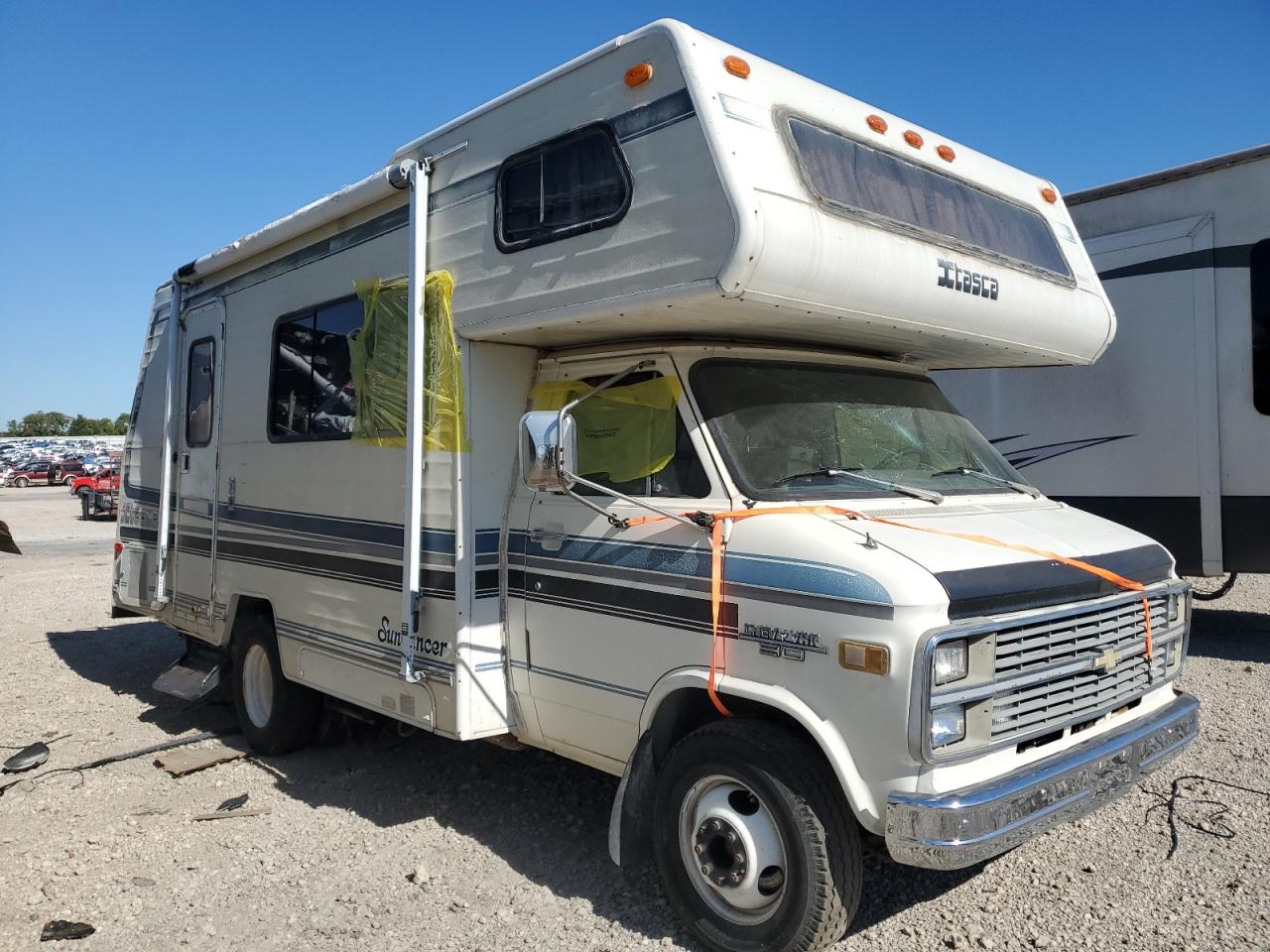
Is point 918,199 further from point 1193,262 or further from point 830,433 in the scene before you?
point 1193,262

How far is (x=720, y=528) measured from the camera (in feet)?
12.0

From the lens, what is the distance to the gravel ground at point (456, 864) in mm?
3797

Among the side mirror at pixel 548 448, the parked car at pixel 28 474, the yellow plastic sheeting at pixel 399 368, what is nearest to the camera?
the side mirror at pixel 548 448

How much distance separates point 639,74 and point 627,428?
4.52 ft

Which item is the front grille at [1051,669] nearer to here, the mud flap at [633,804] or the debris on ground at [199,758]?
the mud flap at [633,804]

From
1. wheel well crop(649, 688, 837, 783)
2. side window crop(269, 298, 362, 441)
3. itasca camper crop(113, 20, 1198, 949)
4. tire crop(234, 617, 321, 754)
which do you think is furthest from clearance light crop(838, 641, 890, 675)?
tire crop(234, 617, 321, 754)

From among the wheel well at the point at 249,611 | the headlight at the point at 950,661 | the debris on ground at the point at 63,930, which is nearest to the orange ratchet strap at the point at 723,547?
the headlight at the point at 950,661

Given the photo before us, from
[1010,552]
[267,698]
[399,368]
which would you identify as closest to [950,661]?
[1010,552]

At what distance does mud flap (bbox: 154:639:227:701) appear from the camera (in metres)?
6.51

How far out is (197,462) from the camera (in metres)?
6.70

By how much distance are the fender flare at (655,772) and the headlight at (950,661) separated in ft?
1.24

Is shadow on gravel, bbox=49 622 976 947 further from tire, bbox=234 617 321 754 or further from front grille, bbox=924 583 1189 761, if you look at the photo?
front grille, bbox=924 583 1189 761

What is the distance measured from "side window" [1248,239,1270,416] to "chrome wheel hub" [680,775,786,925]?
6.21 meters

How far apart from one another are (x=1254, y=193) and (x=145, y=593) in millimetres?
8778
